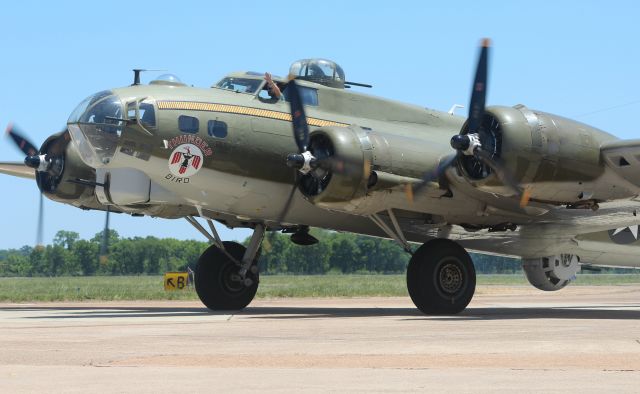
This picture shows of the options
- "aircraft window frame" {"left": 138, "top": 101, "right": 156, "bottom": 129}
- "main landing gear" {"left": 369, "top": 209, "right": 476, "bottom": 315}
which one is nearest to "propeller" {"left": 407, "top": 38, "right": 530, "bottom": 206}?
"main landing gear" {"left": 369, "top": 209, "right": 476, "bottom": 315}

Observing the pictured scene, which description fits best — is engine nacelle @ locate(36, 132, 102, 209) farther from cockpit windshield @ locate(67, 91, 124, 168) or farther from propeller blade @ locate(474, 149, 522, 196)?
propeller blade @ locate(474, 149, 522, 196)

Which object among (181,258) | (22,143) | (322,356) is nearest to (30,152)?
(22,143)

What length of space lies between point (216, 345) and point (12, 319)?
8.48 m

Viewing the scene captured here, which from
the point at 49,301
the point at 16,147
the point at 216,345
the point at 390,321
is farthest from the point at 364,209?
the point at 49,301

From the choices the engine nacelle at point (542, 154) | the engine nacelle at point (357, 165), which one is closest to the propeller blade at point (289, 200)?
the engine nacelle at point (357, 165)

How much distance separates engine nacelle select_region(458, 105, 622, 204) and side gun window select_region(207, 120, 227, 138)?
15.6ft

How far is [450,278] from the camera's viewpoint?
20844mm

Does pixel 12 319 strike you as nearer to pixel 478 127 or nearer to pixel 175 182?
pixel 175 182

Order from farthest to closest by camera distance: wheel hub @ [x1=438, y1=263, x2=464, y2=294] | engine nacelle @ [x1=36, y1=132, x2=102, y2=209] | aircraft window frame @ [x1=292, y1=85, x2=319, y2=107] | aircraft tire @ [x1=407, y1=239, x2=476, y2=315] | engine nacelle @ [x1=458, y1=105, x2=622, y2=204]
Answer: engine nacelle @ [x1=36, y1=132, x2=102, y2=209] → aircraft window frame @ [x1=292, y1=85, x2=319, y2=107] → wheel hub @ [x1=438, y1=263, x2=464, y2=294] → aircraft tire @ [x1=407, y1=239, x2=476, y2=315] → engine nacelle @ [x1=458, y1=105, x2=622, y2=204]

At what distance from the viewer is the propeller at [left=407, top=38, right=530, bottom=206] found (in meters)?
18.4

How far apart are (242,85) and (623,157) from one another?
26.1ft

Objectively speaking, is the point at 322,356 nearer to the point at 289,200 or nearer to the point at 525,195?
the point at 525,195

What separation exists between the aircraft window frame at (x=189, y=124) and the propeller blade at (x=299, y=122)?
1965 millimetres

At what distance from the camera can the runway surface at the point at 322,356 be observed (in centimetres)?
886
